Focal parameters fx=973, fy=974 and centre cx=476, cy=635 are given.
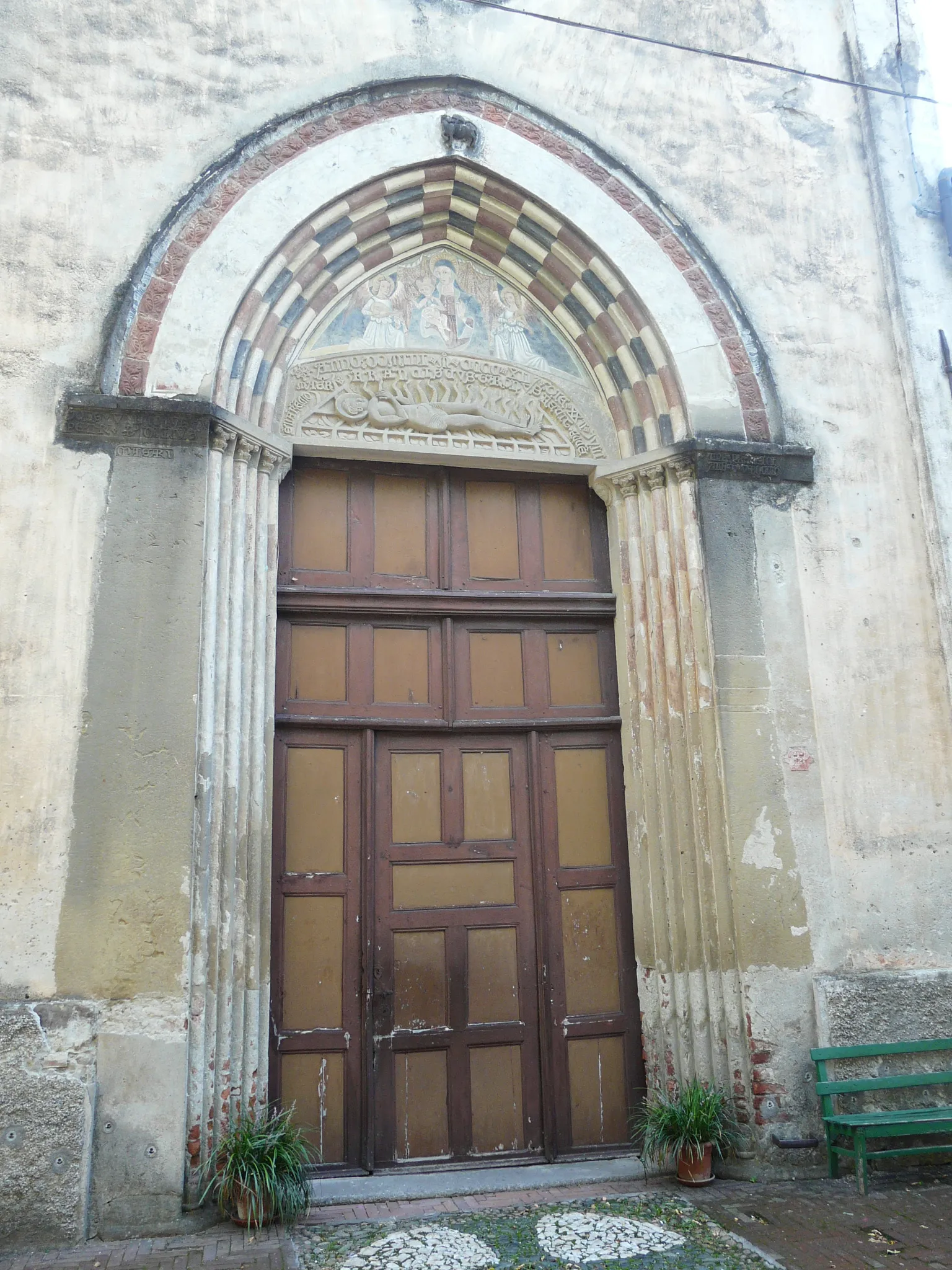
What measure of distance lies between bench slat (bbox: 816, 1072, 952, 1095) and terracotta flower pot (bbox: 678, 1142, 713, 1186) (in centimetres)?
65

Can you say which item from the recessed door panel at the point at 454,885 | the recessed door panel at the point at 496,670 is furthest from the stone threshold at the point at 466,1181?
the recessed door panel at the point at 496,670

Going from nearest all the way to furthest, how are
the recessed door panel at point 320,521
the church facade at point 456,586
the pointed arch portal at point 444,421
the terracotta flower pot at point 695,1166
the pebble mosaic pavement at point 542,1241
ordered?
the pebble mosaic pavement at point 542,1241, the church facade at point 456,586, the terracotta flower pot at point 695,1166, the pointed arch portal at point 444,421, the recessed door panel at point 320,521

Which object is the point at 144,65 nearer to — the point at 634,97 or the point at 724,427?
the point at 634,97

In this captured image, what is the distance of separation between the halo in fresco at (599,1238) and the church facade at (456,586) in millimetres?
867

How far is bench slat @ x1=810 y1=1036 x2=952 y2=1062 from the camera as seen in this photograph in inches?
190

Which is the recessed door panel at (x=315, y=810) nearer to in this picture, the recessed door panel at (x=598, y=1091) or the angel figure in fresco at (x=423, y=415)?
the recessed door panel at (x=598, y=1091)

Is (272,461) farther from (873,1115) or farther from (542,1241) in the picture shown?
(873,1115)

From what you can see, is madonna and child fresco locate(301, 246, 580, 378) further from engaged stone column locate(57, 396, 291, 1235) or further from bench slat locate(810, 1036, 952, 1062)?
bench slat locate(810, 1036, 952, 1062)

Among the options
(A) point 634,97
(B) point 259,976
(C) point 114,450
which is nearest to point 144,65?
(C) point 114,450

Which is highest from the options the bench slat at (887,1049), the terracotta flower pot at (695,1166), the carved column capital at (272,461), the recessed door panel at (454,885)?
the carved column capital at (272,461)

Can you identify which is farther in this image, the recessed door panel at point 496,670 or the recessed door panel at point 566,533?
the recessed door panel at point 566,533

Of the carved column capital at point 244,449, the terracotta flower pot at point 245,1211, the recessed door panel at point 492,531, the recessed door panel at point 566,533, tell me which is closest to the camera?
the terracotta flower pot at point 245,1211

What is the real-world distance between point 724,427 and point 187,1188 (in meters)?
4.69

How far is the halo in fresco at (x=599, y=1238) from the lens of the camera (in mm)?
3840
